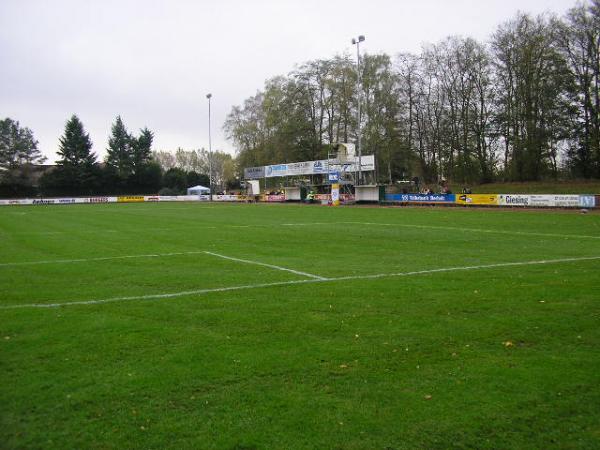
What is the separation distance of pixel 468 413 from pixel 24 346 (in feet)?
16.1

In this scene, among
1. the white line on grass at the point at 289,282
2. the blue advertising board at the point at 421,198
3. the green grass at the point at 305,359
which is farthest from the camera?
the blue advertising board at the point at 421,198

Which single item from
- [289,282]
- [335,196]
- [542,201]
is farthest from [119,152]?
[289,282]

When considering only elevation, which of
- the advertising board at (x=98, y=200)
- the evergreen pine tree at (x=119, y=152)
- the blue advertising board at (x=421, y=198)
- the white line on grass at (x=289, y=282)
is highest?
the evergreen pine tree at (x=119, y=152)

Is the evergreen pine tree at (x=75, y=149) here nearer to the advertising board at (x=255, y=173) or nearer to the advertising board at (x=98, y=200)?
the advertising board at (x=98, y=200)

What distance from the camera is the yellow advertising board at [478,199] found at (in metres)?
37.2

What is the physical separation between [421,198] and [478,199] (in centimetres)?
547

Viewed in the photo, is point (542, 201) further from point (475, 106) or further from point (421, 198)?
point (475, 106)

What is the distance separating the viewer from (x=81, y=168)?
8394 cm

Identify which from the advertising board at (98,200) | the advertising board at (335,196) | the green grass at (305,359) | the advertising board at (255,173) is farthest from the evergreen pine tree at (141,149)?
the green grass at (305,359)

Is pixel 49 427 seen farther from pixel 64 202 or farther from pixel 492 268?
pixel 64 202

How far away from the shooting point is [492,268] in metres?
10.9

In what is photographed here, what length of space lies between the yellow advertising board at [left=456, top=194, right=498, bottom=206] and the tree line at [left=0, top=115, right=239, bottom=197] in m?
52.1

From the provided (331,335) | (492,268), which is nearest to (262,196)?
(492,268)

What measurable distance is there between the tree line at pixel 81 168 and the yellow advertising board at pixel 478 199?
52.1 m
